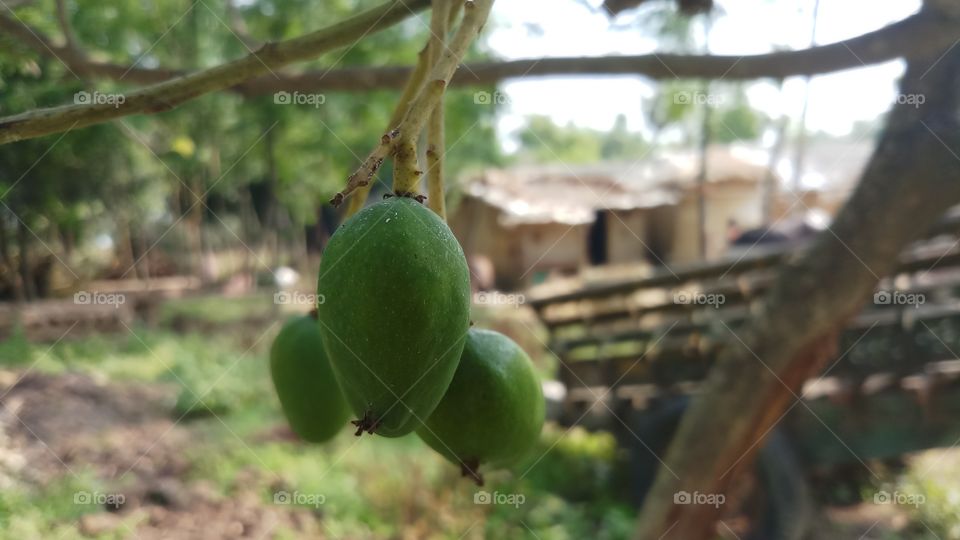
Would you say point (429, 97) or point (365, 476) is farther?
point (365, 476)

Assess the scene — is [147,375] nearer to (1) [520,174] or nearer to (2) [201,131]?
(2) [201,131]

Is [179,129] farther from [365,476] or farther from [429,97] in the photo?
[429,97]

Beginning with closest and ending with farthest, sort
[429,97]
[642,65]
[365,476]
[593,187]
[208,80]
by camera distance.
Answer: [429,97]
[208,80]
[642,65]
[365,476]
[593,187]

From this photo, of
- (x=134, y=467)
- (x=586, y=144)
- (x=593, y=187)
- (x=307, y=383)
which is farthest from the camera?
(x=586, y=144)

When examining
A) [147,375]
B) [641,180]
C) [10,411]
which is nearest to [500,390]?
[10,411]

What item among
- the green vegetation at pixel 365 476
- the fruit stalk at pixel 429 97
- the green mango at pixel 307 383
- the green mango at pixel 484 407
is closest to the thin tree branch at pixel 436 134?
the fruit stalk at pixel 429 97

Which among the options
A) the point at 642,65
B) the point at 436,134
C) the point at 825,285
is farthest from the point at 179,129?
the point at 436,134

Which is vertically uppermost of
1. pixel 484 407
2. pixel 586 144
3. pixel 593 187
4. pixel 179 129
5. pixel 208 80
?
pixel 586 144
